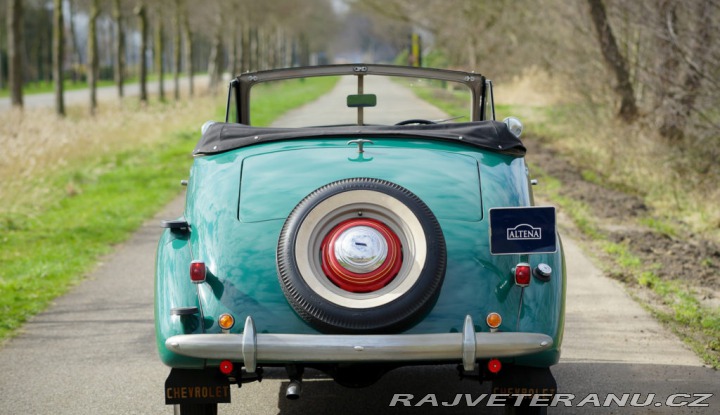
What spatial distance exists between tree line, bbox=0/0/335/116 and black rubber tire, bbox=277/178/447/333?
1844 cm

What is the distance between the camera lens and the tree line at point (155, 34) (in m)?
24.4

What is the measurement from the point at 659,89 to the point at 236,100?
807 centimetres

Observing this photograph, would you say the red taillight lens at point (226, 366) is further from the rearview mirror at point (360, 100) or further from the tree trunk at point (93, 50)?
the tree trunk at point (93, 50)

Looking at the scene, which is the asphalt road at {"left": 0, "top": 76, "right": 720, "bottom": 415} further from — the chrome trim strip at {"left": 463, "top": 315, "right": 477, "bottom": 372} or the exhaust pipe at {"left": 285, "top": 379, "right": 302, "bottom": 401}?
the chrome trim strip at {"left": 463, "top": 315, "right": 477, "bottom": 372}

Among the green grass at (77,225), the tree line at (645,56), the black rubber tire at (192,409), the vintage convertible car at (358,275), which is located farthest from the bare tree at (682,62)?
the black rubber tire at (192,409)

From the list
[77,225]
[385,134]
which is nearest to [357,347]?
[385,134]

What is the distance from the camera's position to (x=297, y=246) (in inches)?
155

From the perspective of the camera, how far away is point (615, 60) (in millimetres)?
14914

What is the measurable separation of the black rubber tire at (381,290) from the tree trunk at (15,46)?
18061mm

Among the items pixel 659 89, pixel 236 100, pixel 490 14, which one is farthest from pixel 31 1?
pixel 236 100

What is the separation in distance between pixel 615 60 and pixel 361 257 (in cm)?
1199

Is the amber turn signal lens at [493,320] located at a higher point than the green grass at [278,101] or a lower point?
lower

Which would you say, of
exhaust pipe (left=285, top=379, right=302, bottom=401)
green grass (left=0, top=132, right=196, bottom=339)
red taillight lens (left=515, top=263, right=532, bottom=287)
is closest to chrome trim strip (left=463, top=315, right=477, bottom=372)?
red taillight lens (left=515, top=263, right=532, bottom=287)

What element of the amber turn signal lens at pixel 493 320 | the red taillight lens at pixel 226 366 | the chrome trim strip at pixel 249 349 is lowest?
the red taillight lens at pixel 226 366
